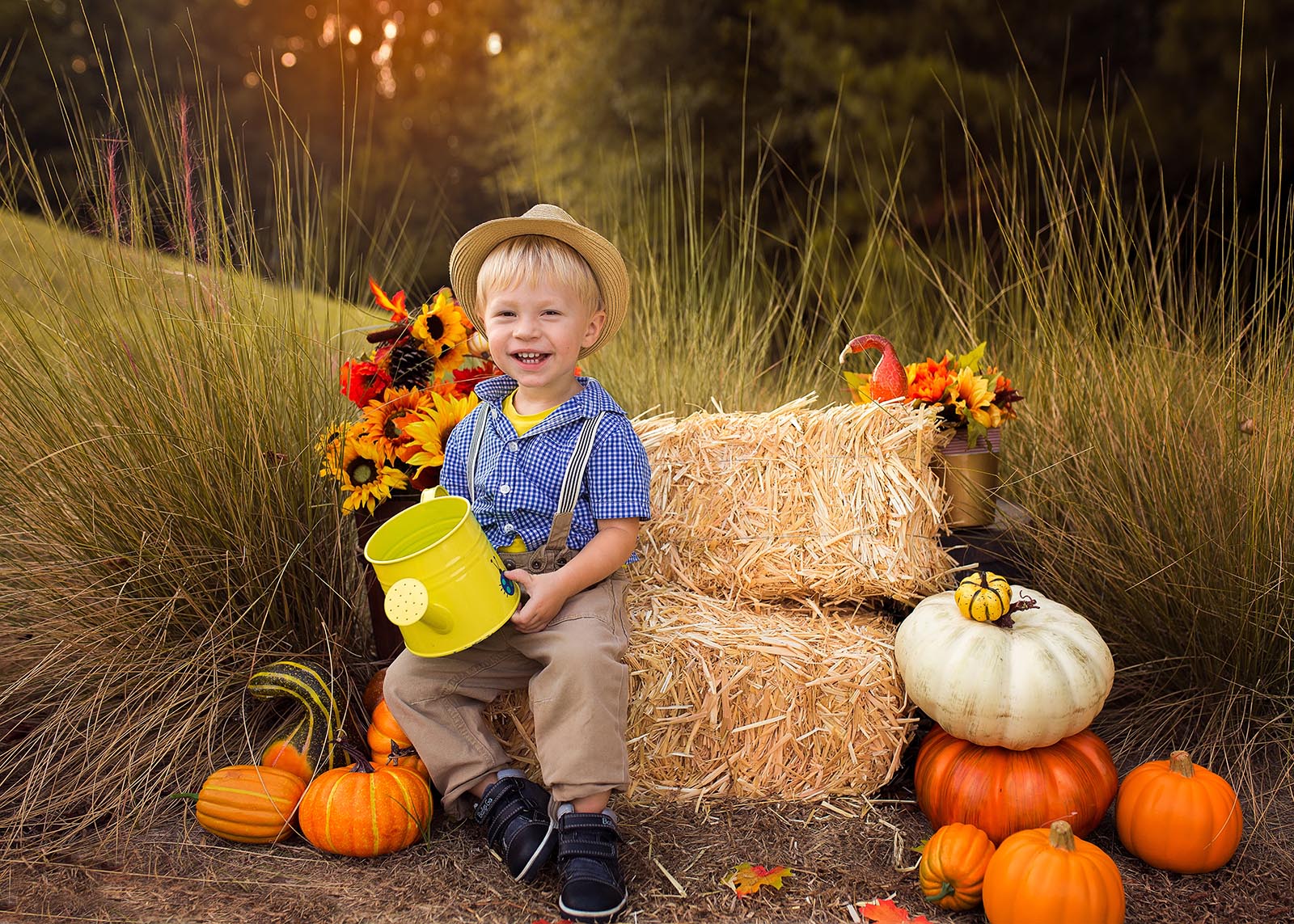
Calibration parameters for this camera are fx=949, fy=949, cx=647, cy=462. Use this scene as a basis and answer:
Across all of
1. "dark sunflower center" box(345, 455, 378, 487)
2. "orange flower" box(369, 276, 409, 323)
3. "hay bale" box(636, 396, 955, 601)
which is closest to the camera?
"dark sunflower center" box(345, 455, 378, 487)

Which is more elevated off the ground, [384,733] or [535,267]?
[535,267]

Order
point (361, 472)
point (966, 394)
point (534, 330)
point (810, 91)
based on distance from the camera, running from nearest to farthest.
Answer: point (534, 330), point (361, 472), point (966, 394), point (810, 91)

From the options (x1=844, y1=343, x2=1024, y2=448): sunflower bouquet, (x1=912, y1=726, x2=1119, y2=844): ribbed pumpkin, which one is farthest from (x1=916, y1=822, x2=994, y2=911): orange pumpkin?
(x1=844, y1=343, x2=1024, y2=448): sunflower bouquet

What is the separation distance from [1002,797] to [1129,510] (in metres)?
0.97

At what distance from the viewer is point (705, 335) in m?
4.47

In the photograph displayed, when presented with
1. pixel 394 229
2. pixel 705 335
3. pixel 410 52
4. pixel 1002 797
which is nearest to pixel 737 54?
pixel 705 335

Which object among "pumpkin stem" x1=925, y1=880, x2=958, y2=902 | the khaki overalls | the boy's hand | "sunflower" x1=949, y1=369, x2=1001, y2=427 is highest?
"sunflower" x1=949, y1=369, x2=1001, y2=427

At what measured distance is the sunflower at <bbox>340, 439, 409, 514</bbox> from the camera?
2.59 m

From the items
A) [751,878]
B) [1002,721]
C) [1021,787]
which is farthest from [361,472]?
[1021,787]

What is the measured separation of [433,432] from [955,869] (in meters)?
1.70

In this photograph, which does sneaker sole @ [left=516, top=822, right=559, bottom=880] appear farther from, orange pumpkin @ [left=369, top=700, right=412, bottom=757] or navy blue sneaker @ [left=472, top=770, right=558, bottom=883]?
orange pumpkin @ [left=369, top=700, right=412, bottom=757]

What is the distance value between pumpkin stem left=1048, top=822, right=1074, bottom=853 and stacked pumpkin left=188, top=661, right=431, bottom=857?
56.3 inches

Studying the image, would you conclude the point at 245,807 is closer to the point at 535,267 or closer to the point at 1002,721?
the point at 535,267

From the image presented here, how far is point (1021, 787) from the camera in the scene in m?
2.25
